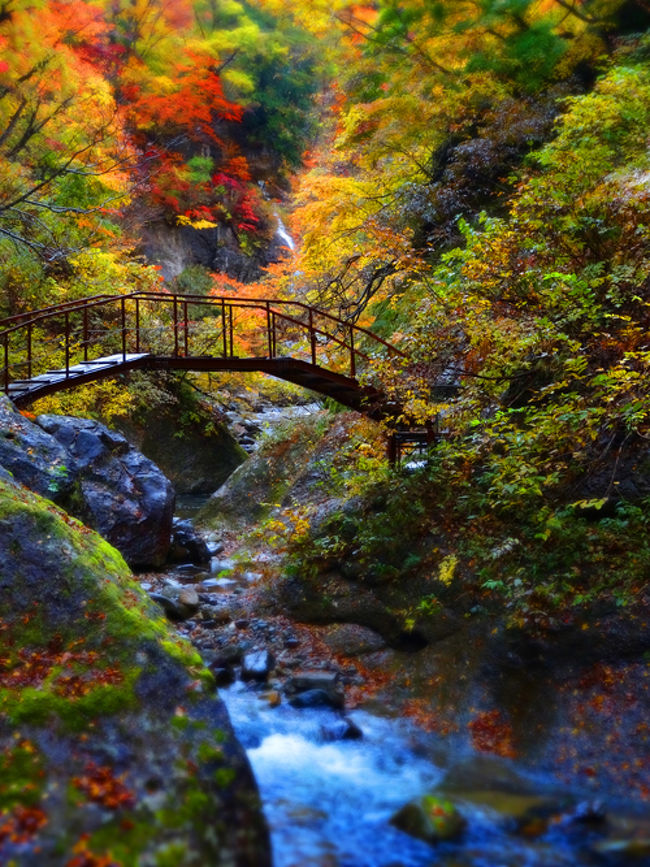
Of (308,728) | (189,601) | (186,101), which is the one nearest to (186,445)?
(189,601)

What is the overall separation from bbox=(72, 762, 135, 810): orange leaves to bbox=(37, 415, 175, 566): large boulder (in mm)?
6147

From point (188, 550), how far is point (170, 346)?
6218 mm

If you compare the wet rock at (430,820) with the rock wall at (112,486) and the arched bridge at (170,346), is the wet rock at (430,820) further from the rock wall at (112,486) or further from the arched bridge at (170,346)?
the rock wall at (112,486)

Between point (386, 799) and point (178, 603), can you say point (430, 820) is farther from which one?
point (178, 603)

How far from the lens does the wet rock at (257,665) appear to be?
23.6 ft

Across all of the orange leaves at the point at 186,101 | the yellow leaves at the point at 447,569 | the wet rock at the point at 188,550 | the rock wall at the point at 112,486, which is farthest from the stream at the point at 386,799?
the orange leaves at the point at 186,101

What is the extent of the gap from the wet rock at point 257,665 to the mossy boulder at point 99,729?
1.79m

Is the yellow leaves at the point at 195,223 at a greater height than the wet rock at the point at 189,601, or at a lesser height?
greater

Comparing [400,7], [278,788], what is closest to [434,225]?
[400,7]

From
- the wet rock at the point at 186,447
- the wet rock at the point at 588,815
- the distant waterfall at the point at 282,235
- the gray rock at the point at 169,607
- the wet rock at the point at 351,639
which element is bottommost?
the wet rock at the point at 588,815

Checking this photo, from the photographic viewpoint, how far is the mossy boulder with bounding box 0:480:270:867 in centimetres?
382

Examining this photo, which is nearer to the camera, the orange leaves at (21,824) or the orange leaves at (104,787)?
the orange leaves at (21,824)

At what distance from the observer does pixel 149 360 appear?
10617 mm

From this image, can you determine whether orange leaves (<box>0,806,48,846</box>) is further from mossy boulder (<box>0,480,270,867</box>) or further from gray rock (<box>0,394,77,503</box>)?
gray rock (<box>0,394,77,503</box>)
